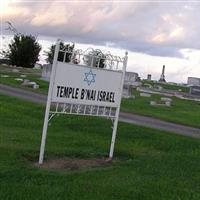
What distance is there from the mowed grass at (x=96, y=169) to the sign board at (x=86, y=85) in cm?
113

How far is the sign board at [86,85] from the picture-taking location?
33.7 feet

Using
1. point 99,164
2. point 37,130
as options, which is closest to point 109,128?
point 37,130

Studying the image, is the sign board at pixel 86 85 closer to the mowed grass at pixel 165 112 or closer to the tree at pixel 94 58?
the tree at pixel 94 58

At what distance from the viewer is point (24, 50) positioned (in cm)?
6266

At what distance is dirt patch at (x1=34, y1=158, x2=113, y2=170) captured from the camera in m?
9.74

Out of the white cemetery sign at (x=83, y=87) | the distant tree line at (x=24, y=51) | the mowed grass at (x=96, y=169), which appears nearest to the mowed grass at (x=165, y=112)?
the mowed grass at (x=96, y=169)

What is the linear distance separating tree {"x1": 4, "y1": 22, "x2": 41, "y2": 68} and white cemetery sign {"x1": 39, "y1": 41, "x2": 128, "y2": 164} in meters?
52.0

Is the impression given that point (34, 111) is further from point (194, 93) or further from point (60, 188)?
point (194, 93)

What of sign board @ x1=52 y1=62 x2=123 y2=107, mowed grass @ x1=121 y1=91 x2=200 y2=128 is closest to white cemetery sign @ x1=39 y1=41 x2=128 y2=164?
sign board @ x1=52 y1=62 x2=123 y2=107

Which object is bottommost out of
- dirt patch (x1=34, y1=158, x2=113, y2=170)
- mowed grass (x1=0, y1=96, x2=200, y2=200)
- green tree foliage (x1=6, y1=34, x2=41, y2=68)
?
dirt patch (x1=34, y1=158, x2=113, y2=170)

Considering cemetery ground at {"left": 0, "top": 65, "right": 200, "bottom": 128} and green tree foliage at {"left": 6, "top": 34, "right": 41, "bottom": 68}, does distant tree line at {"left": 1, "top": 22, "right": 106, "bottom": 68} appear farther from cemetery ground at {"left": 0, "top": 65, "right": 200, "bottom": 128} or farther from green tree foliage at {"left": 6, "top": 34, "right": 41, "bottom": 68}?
cemetery ground at {"left": 0, "top": 65, "right": 200, "bottom": 128}

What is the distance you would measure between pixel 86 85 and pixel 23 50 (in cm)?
5285

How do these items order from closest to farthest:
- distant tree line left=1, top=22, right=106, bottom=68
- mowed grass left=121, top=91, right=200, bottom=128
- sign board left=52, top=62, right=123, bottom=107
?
sign board left=52, top=62, right=123, bottom=107
mowed grass left=121, top=91, right=200, bottom=128
distant tree line left=1, top=22, right=106, bottom=68

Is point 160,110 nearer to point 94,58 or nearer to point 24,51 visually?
point 94,58
